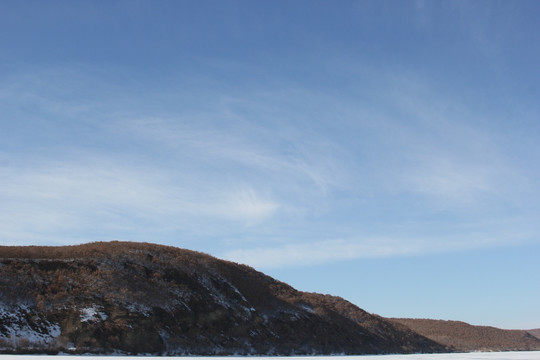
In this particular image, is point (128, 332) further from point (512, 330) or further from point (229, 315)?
point (512, 330)

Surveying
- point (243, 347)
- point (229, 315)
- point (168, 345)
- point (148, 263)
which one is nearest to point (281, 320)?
point (229, 315)

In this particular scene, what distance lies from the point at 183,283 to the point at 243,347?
1031cm

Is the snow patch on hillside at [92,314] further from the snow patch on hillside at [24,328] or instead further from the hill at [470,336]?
the hill at [470,336]

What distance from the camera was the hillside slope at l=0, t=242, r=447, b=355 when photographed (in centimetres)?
2927

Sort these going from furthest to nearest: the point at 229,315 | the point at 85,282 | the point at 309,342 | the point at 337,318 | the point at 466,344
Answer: the point at 466,344, the point at 337,318, the point at 309,342, the point at 229,315, the point at 85,282

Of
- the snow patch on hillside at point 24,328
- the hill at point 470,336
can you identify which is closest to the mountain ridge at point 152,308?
the snow patch on hillside at point 24,328

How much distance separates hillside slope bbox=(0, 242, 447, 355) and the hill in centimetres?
3022

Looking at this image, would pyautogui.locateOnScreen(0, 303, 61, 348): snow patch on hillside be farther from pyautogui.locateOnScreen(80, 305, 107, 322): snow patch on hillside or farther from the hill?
the hill

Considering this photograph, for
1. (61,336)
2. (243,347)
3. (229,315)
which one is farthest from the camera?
(229,315)

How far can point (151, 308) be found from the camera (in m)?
37.2

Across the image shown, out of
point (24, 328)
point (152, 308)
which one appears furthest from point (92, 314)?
point (152, 308)

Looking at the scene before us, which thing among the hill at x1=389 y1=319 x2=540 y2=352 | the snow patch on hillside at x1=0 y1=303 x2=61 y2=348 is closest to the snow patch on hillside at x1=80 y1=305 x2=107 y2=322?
the snow patch on hillside at x1=0 y1=303 x2=61 y2=348

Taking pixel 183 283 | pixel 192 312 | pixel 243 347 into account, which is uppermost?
pixel 183 283

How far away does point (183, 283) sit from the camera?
4591 centimetres
